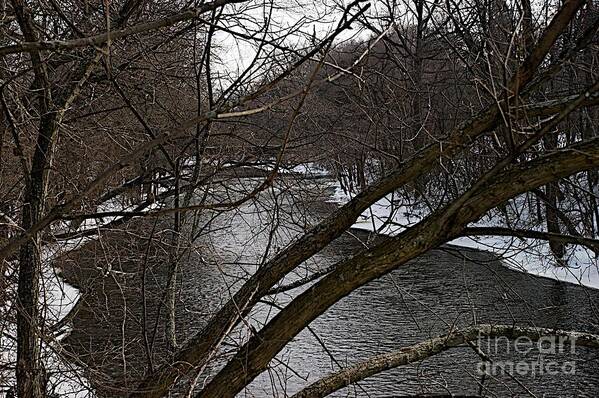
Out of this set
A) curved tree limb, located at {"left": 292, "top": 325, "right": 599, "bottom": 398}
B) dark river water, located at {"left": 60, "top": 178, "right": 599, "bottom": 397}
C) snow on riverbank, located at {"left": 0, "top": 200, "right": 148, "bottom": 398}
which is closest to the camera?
curved tree limb, located at {"left": 292, "top": 325, "right": 599, "bottom": 398}

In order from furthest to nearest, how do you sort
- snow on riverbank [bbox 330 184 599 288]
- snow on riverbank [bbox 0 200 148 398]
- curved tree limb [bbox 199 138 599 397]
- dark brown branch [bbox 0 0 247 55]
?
snow on riverbank [bbox 0 200 148 398] → snow on riverbank [bbox 330 184 599 288] → curved tree limb [bbox 199 138 599 397] → dark brown branch [bbox 0 0 247 55]

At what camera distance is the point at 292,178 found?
17.6ft

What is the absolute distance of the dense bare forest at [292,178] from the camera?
2725 mm

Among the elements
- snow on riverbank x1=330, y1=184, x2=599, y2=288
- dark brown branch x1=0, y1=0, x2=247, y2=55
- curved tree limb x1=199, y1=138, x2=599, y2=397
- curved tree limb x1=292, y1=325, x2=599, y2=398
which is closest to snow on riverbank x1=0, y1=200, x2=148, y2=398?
curved tree limb x1=199, y1=138, x2=599, y2=397

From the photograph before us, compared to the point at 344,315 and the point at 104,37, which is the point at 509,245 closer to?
the point at 104,37

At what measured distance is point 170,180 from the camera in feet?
26.7

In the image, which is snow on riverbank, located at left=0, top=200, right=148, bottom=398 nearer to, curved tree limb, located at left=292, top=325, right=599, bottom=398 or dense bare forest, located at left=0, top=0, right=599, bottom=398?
dense bare forest, located at left=0, top=0, right=599, bottom=398

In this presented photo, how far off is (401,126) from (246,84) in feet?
7.08

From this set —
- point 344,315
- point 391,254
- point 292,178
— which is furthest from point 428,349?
point 344,315

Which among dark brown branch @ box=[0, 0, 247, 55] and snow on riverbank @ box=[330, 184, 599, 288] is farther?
snow on riverbank @ box=[330, 184, 599, 288]

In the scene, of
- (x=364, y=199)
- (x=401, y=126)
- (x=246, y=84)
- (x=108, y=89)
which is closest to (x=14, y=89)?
(x=108, y=89)

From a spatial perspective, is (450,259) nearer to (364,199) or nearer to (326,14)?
(326,14)

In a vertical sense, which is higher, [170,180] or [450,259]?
[450,259]

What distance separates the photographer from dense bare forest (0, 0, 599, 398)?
8.94 feet
